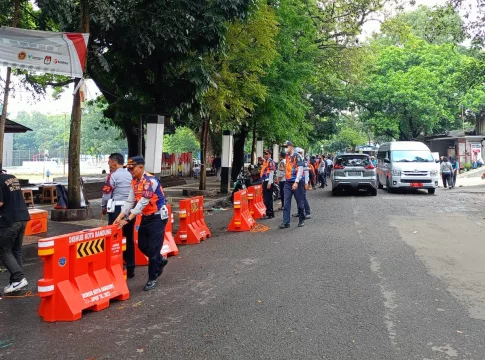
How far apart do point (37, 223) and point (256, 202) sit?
236 inches


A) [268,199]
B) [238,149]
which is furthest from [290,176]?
[238,149]

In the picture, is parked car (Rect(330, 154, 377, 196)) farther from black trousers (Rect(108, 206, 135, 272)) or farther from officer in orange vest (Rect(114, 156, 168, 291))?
officer in orange vest (Rect(114, 156, 168, 291))

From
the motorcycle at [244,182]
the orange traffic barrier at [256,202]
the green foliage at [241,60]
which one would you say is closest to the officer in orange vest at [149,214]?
the orange traffic barrier at [256,202]

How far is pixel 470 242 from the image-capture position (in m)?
9.42

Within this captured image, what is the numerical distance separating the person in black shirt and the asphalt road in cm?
38

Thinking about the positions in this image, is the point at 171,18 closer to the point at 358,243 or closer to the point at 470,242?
the point at 358,243

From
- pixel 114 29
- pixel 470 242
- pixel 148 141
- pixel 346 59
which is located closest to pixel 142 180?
pixel 470 242

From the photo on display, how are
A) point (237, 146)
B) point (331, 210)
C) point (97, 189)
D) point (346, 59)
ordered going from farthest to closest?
point (346, 59), point (237, 146), point (97, 189), point (331, 210)

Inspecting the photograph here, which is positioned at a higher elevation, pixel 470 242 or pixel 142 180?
pixel 142 180

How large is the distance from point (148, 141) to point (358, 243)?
26.3ft

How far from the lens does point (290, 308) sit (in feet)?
17.5

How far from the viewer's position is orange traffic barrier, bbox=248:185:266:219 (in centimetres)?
1313

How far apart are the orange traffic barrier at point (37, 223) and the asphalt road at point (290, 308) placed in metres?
1.93

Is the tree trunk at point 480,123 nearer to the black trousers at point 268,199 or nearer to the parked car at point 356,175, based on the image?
the parked car at point 356,175
